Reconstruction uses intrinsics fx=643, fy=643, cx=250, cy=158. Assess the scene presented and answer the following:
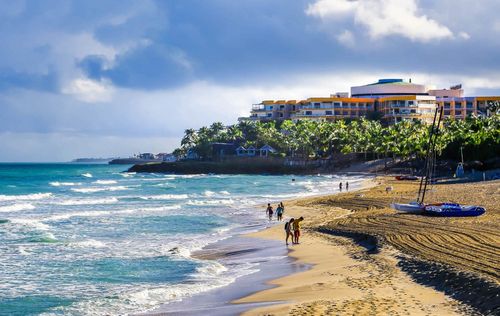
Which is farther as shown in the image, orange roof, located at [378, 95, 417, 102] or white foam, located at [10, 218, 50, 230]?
orange roof, located at [378, 95, 417, 102]

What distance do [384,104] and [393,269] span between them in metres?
136

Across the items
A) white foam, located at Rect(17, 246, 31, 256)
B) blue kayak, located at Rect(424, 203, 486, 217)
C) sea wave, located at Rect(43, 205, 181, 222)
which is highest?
blue kayak, located at Rect(424, 203, 486, 217)

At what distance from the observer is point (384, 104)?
5906 inches

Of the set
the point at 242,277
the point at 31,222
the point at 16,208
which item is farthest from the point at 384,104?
the point at 242,277

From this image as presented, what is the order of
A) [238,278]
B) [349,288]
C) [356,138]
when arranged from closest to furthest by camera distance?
[349,288] → [238,278] → [356,138]

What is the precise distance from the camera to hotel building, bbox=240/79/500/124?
14525 cm

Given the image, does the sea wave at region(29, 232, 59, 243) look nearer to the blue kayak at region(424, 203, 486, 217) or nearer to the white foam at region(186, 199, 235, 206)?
the blue kayak at region(424, 203, 486, 217)

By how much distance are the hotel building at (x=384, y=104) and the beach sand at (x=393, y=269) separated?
376 feet

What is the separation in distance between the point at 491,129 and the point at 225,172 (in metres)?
59.1

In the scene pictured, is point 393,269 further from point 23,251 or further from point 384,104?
point 384,104

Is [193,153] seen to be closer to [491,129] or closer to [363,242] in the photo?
[491,129]

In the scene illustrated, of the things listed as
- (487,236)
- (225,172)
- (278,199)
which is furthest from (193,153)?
(487,236)

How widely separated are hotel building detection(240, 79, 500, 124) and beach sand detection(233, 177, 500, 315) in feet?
376

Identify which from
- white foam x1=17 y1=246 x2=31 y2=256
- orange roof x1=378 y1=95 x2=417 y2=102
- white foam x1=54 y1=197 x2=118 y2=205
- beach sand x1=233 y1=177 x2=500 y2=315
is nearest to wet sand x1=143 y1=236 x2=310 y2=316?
beach sand x1=233 y1=177 x2=500 y2=315
